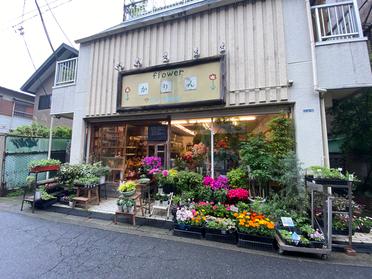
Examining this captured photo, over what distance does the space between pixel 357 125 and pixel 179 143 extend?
636 centimetres

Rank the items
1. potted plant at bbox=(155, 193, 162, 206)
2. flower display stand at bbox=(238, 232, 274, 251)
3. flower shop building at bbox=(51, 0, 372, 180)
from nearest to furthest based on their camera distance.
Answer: flower display stand at bbox=(238, 232, 274, 251) → flower shop building at bbox=(51, 0, 372, 180) → potted plant at bbox=(155, 193, 162, 206)

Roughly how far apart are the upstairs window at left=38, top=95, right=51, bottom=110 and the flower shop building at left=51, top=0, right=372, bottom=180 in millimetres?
6754

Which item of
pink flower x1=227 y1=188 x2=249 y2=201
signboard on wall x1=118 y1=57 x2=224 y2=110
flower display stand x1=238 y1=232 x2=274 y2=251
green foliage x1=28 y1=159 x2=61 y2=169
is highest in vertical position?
signboard on wall x1=118 y1=57 x2=224 y2=110

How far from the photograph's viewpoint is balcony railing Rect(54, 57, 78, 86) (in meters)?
8.84

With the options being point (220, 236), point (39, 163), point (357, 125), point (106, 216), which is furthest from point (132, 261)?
point (357, 125)

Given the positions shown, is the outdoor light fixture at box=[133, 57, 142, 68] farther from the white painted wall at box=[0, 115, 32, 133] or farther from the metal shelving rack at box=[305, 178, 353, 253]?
the white painted wall at box=[0, 115, 32, 133]

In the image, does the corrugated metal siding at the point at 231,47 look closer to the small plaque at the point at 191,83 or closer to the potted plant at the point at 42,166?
the small plaque at the point at 191,83

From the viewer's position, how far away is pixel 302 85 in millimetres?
5535

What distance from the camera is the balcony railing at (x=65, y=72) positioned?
8.84 metres

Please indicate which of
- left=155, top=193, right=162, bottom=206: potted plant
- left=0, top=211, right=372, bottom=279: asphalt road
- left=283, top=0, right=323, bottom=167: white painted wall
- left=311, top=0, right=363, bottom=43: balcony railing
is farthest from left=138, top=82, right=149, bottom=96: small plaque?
left=311, top=0, right=363, bottom=43: balcony railing

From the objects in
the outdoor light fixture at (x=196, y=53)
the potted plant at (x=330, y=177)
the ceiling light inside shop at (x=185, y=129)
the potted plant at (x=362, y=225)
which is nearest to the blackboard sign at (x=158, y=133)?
the ceiling light inside shop at (x=185, y=129)

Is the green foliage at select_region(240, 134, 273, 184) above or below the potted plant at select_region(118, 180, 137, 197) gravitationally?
above

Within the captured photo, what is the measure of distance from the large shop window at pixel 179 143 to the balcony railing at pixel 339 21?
8.82 ft

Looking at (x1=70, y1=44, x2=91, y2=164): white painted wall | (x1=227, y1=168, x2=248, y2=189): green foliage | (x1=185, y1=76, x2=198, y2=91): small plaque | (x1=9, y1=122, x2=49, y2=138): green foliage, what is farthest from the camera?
(x1=9, y1=122, x2=49, y2=138): green foliage
